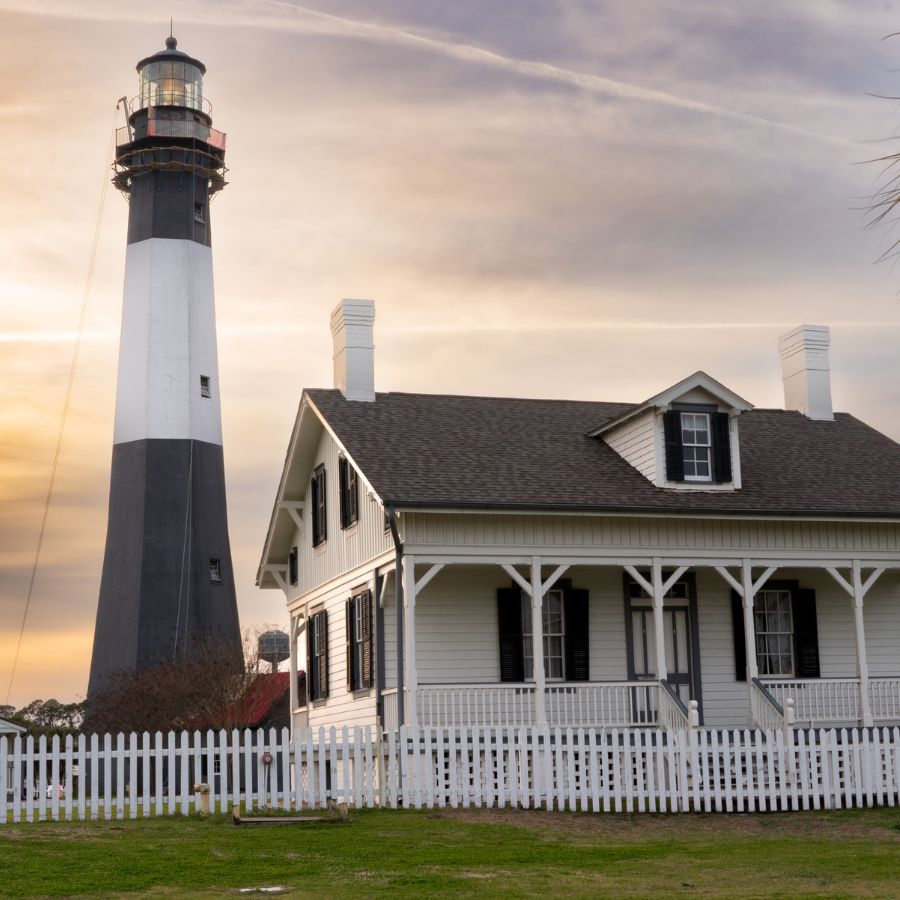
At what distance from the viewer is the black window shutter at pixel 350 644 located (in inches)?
943

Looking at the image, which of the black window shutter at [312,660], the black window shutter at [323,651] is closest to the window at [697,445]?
the black window shutter at [323,651]

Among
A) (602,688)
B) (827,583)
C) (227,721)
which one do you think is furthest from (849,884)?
(227,721)

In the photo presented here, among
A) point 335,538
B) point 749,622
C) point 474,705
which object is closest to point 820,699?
point 749,622

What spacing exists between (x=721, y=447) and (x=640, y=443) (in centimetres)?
128

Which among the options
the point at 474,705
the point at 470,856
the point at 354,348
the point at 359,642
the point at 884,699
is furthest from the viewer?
the point at 354,348

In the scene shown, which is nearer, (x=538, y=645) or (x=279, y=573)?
(x=538, y=645)

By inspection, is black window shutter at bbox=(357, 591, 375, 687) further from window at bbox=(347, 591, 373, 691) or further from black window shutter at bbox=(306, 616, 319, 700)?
black window shutter at bbox=(306, 616, 319, 700)

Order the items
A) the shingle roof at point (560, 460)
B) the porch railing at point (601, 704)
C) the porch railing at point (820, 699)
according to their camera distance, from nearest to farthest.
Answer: the porch railing at point (601, 704)
the shingle roof at point (560, 460)
the porch railing at point (820, 699)

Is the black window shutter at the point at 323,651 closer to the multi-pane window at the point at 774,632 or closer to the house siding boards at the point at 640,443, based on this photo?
the house siding boards at the point at 640,443

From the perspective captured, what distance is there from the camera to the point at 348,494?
24.4 m

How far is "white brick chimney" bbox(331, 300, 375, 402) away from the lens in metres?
25.3

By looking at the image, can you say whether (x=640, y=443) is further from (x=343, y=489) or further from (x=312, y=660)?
(x=312, y=660)

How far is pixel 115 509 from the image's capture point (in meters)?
38.5

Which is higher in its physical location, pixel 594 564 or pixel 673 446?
pixel 673 446
